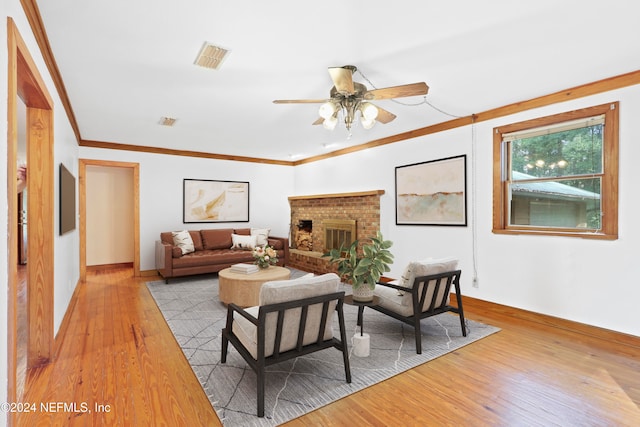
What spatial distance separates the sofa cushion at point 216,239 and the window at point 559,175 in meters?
4.66

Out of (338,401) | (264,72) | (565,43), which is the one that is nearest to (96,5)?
(264,72)

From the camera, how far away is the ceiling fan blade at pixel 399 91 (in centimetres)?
245

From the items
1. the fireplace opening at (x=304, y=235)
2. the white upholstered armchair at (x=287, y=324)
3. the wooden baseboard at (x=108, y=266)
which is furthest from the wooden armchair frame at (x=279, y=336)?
the wooden baseboard at (x=108, y=266)

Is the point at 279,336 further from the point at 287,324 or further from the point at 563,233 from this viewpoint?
the point at 563,233

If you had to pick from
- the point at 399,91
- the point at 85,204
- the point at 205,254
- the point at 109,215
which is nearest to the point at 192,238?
the point at 205,254

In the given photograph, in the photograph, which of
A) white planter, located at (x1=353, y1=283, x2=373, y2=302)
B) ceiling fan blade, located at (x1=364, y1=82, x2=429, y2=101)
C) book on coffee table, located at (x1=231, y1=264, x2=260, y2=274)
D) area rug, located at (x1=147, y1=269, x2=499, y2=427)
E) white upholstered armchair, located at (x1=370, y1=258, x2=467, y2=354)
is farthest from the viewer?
book on coffee table, located at (x1=231, y1=264, x2=260, y2=274)

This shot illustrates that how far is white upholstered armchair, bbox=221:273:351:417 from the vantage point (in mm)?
2066

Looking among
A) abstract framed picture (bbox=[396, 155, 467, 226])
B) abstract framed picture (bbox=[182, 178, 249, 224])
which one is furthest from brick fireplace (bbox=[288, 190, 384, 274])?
abstract framed picture (bbox=[182, 178, 249, 224])

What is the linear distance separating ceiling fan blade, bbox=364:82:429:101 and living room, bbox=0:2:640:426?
1.86 m

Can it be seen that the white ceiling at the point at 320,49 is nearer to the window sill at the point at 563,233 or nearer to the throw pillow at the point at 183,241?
the window sill at the point at 563,233

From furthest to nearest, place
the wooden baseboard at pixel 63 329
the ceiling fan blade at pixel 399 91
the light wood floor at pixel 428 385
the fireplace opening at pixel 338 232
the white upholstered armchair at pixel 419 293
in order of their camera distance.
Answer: the fireplace opening at pixel 338 232, the white upholstered armchair at pixel 419 293, the wooden baseboard at pixel 63 329, the ceiling fan blade at pixel 399 91, the light wood floor at pixel 428 385

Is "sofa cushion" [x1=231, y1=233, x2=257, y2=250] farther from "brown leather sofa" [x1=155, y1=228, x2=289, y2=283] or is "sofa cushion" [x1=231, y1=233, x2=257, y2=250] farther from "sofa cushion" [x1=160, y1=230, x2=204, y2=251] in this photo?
"sofa cushion" [x1=160, y1=230, x2=204, y2=251]

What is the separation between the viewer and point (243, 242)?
634 centimetres

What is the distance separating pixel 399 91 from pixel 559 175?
7.35ft
